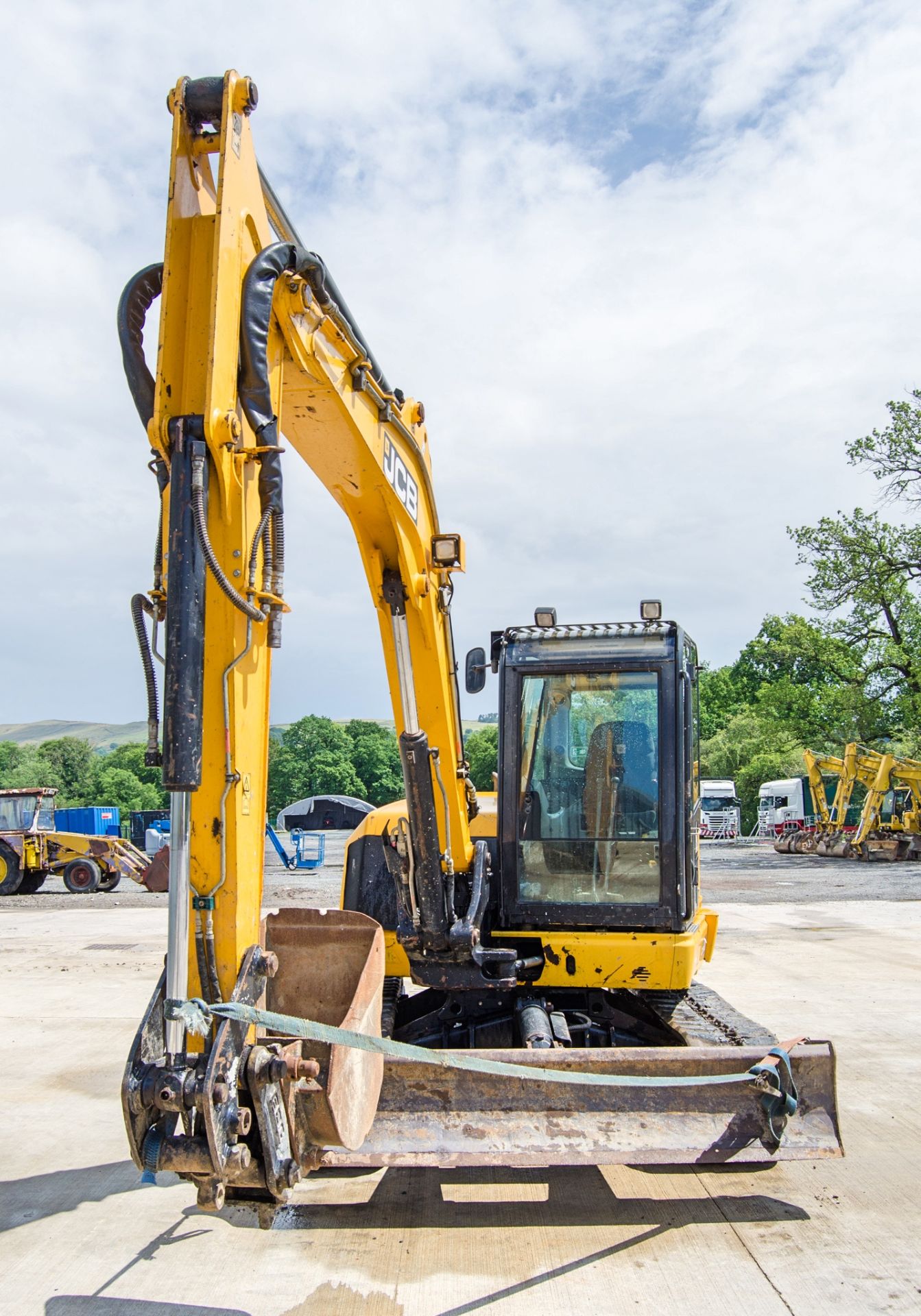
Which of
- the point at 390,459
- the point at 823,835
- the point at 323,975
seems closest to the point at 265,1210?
the point at 323,975

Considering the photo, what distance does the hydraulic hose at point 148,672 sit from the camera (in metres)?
3.19

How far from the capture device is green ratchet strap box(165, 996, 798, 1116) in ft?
9.82

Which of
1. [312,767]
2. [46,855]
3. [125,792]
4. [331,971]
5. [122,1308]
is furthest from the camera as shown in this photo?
[312,767]

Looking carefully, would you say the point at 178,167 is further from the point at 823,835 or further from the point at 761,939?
the point at 823,835

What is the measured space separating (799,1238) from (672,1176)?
0.77 m

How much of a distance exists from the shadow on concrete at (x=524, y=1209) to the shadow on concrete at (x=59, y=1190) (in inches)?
30.2

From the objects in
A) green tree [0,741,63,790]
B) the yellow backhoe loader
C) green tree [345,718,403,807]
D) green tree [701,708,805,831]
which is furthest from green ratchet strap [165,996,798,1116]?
green tree [0,741,63,790]

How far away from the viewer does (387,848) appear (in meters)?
5.37

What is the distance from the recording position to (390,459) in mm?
4664

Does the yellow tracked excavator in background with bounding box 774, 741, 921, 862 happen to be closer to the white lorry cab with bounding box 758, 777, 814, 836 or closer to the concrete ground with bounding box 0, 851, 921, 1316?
the white lorry cab with bounding box 758, 777, 814, 836

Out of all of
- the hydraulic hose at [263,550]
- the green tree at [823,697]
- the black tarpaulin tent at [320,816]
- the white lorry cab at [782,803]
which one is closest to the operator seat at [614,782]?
the hydraulic hose at [263,550]

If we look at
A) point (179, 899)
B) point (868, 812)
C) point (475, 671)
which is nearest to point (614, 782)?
point (475, 671)

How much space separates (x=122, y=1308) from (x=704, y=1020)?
3258 millimetres

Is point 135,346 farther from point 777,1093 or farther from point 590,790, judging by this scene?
point 777,1093
